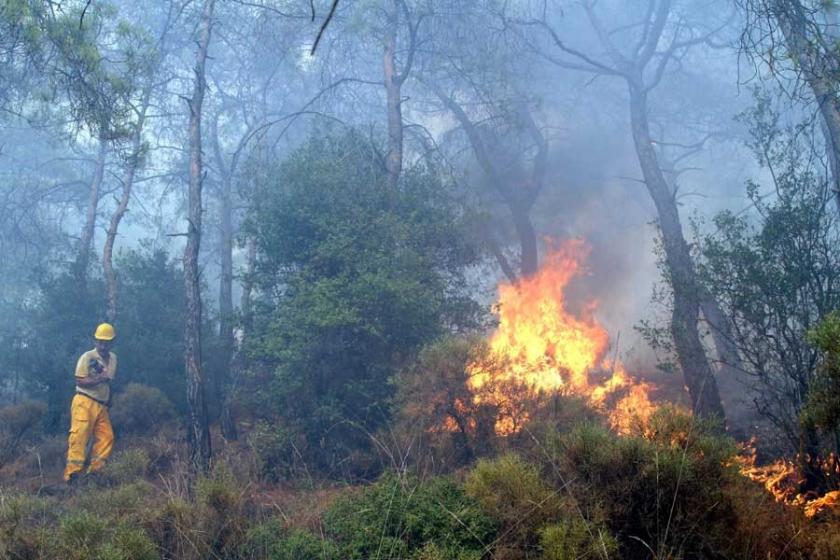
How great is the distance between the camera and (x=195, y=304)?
1124cm

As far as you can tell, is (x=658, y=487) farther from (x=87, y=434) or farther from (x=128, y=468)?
(x=87, y=434)

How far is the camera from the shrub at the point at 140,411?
42.9 feet

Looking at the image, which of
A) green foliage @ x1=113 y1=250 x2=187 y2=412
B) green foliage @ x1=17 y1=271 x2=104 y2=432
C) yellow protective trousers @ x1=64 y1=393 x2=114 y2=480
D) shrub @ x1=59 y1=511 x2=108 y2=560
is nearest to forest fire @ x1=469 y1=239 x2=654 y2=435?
shrub @ x1=59 y1=511 x2=108 y2=560

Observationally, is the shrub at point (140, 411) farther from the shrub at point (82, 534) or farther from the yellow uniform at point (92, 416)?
the shrub at point (82, 534)

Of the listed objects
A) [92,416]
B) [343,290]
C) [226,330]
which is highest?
[343,290]

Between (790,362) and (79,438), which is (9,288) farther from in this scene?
(790,362)

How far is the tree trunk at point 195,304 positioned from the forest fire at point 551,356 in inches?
177

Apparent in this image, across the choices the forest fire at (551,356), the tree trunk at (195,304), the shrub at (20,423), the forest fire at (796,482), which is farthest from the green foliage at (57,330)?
the forest fire at (796,482)

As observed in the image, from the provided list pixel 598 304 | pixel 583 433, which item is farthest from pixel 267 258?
pixel 598 304

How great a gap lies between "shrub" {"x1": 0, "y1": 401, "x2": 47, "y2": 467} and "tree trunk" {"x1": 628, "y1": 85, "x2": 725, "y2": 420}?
11.8 m

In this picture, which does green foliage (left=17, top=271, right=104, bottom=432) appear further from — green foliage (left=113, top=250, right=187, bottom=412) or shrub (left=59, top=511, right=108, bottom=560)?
shrub (left=59, top=511, right=108, bottom=560)

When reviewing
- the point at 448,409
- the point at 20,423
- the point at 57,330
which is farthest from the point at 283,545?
the point at 57,330

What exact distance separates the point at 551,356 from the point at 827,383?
9631 mm

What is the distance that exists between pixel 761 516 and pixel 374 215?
347 inches
